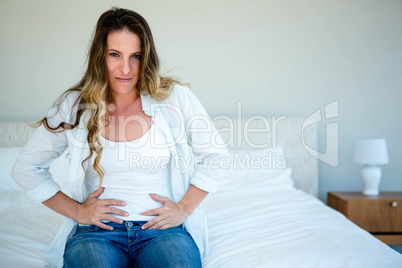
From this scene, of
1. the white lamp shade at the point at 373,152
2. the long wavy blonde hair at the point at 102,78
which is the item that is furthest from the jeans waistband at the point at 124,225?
the white lamp shade at the point at 373,152

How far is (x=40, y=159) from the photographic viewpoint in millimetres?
1330

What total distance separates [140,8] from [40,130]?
1925 millimetres

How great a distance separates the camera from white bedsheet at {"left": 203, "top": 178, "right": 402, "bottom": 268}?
4.34 ft

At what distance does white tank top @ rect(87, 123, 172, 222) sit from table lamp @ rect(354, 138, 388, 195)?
1.97 metres

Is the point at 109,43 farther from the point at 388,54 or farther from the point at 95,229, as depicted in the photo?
the point at 388,54

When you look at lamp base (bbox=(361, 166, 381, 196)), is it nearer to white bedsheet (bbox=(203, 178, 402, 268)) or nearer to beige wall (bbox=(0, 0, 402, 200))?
beige wall (bbox=(0, 0, 402, 200))

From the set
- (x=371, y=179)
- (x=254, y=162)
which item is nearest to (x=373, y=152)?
(x=371, y=179)

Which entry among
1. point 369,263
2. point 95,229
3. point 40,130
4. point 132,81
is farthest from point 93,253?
point 369,263

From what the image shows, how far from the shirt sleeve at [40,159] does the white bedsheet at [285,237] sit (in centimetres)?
66

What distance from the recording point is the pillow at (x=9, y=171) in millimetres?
2377

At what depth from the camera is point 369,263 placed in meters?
1.29

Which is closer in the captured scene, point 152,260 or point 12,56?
point 152,260

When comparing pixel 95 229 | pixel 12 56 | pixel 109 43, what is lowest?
A: pixel 95 229

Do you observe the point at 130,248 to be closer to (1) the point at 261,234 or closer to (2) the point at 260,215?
(1) the point at 261,234
